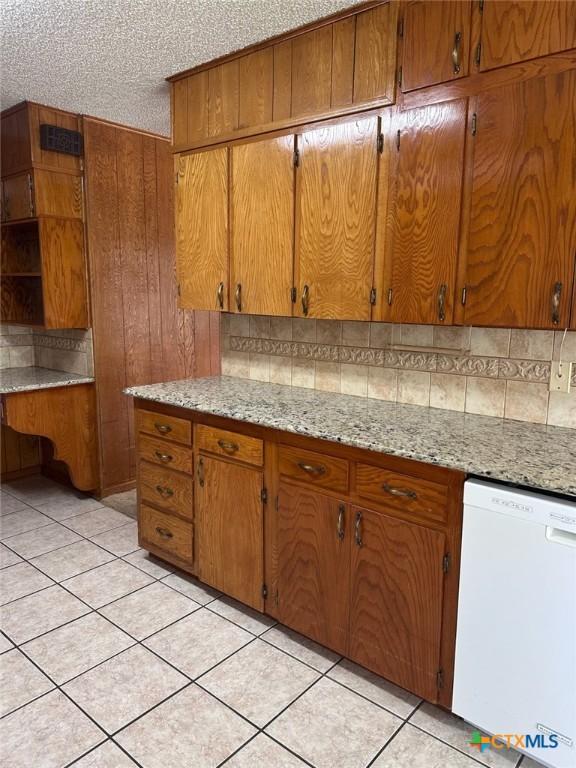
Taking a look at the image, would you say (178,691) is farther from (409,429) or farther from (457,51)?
(457,51)

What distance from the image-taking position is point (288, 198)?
2330 millimetres

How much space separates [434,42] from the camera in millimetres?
1851

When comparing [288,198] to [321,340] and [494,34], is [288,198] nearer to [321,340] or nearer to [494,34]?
[321,340]

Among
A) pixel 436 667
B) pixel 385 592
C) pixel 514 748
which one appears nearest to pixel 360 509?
pixel 385 592

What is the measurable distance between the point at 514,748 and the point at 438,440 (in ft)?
3.12

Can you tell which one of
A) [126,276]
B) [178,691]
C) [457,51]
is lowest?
[178,691]

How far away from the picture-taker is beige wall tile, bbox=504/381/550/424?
1998 millimetres

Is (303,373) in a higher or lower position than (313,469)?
higher

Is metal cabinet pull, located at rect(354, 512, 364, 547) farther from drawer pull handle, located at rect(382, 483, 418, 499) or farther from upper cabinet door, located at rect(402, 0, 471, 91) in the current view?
upper cabinet door, located at rect(402, 0, 471, 91)

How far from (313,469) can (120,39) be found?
2.04m

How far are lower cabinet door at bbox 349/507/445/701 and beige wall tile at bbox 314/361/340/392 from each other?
0.86 meters

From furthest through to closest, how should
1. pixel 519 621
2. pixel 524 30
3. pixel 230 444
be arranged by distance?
pixel 230 444
pixel 524 30
pixel 519 621

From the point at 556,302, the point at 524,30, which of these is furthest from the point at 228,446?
the point at 524,30

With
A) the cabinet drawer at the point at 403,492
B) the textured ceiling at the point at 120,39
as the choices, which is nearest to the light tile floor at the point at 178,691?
the cabinet drawer at the point at 403,492
